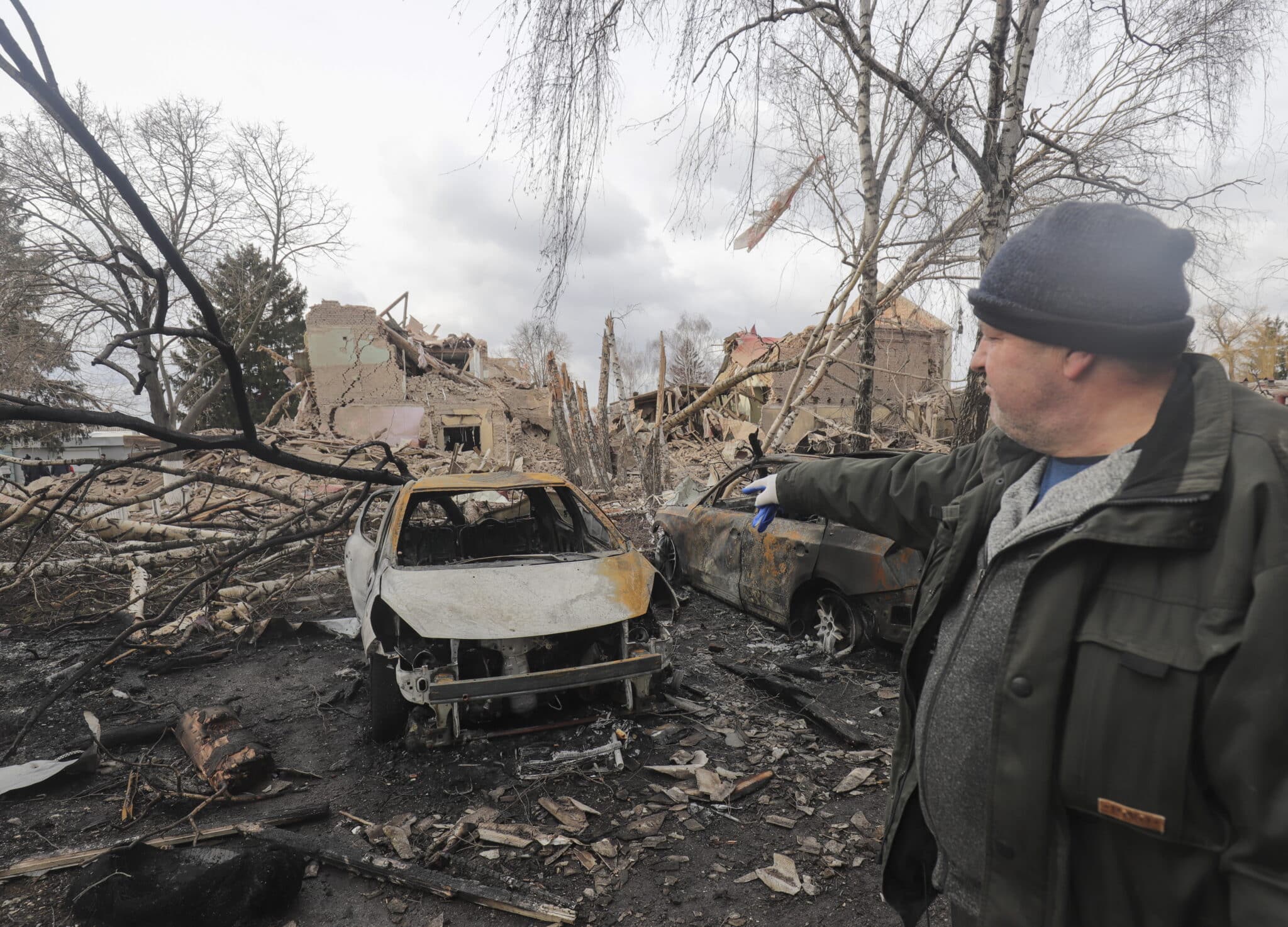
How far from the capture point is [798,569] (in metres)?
5.77

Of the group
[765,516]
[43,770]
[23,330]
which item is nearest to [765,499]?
[765,516]

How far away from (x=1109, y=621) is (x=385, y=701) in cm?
421

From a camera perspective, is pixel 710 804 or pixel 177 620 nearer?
pixel 710 804

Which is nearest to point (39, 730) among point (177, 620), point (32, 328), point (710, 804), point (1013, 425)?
point (177, 620)

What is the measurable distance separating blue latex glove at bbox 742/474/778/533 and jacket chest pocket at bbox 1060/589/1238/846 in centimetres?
135

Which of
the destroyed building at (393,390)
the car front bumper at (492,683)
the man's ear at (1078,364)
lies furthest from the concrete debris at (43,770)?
the destroyed building at (393,390)

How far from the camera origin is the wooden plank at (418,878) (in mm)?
2918

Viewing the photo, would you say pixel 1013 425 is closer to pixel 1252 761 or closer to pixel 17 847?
pixel 1252 761

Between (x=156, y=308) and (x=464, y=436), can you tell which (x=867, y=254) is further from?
(x=464, y=436)

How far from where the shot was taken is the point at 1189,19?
20.7ft

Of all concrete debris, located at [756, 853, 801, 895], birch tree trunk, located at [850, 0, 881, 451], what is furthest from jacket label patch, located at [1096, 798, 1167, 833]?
birch tree trunk, located at [850, 0, 881, 451]

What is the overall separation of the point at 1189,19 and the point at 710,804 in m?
8.14

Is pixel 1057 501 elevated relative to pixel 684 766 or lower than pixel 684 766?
elevated

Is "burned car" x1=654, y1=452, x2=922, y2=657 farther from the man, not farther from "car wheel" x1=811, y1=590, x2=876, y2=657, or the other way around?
the man
